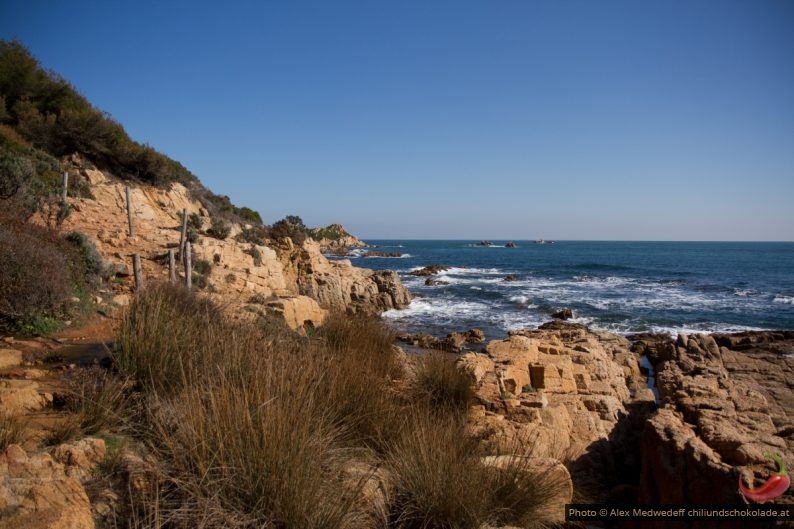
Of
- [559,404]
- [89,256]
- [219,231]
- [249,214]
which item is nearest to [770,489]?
[559,404]

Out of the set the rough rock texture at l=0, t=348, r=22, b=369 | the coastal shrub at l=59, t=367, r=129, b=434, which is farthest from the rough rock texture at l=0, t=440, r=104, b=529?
the rough rock texture at l=0, t=348, r=22, b=369

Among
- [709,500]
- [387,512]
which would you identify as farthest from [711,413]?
[387,512]

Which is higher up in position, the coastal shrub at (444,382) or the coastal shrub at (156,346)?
the coastal shrub at (156,346)

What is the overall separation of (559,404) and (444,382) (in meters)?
2.66

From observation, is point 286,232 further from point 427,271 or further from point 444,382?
point 427,271

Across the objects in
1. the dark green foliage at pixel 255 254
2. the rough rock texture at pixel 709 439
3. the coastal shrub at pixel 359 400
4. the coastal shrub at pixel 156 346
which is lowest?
the rough rock texture at pixel 709 439

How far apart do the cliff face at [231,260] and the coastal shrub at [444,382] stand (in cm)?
224

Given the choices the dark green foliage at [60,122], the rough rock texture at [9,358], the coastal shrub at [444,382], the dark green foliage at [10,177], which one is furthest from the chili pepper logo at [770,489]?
the dark green foliage at [60,122]

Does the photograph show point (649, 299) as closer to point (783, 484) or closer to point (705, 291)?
point (705, 291)

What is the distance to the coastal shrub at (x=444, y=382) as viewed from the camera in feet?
17.9

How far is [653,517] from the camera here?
442 cm

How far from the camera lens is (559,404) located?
7023mm

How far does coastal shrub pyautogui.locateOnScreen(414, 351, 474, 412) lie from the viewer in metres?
5.45

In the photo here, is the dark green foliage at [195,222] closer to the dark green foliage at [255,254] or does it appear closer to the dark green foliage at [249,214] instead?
the dark green foliage at [255,254]
